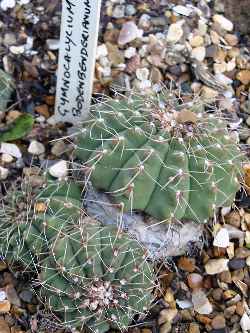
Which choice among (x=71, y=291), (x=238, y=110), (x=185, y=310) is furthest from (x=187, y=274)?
(x=238, y=110)

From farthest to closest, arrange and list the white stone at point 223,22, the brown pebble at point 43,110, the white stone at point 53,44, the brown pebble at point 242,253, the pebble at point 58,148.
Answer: the white stone at point 223,22, the white stone at point 53,44, the brown pebble at point 43,110, the pebble at point 58,148, the brown pebble at point 242,253

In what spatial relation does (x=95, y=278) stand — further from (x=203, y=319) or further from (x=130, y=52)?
(x=130, y=52)

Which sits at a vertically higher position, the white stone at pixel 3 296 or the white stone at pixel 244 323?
the white stone at pixel 3 296

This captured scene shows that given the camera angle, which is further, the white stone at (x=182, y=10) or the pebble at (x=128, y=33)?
the white stone at (x=182, y=10)

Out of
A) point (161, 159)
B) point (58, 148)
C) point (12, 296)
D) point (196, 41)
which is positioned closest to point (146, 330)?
point (12, 296)

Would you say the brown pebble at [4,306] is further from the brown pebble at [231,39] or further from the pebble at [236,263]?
the brown pebble at [231,39]

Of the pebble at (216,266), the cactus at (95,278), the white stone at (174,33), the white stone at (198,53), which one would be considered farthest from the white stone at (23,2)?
the pebble at (216,266)

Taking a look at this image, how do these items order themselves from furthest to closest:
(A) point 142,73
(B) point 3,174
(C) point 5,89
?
1. (A) point 142,73
2. (C) point 5,89
3. (B) point 3,174

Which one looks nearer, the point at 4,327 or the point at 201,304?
the point at 4,327
